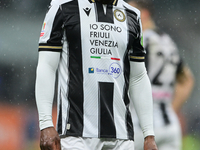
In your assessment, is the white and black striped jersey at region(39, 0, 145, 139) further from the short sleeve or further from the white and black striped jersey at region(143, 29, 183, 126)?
the white and black striped jersey at region(143, 29, 183, 126)

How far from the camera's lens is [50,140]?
1.70 meters

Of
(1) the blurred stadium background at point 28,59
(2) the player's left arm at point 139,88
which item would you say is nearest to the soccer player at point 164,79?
(1) the blurred stadium background at point 28,59

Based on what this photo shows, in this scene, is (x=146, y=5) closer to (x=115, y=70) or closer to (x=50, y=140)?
(x=115, y=70)

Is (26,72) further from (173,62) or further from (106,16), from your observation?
(106,16)

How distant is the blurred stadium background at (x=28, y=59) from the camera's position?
4441 mm

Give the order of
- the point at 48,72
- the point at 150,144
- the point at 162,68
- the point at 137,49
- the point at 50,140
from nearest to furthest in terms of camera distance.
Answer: the point at 50,140 → the point at 48,72 → the point at 150,144 → the point at 137,49 → the point at 162,68

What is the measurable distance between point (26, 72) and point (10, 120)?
54 centimetres

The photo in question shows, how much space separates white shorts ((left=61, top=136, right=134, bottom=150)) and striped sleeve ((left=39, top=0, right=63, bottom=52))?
15.9 inches

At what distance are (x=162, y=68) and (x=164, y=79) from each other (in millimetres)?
148

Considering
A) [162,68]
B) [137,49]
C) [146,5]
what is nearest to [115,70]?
[137,49]

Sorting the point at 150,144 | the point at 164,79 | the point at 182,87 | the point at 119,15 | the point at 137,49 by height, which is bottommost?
the point at 150,144

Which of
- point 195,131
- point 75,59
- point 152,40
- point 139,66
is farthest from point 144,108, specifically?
point 195,131

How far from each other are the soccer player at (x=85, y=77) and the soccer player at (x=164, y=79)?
2.50 meters

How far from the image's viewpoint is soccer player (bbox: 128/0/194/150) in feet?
14.7
